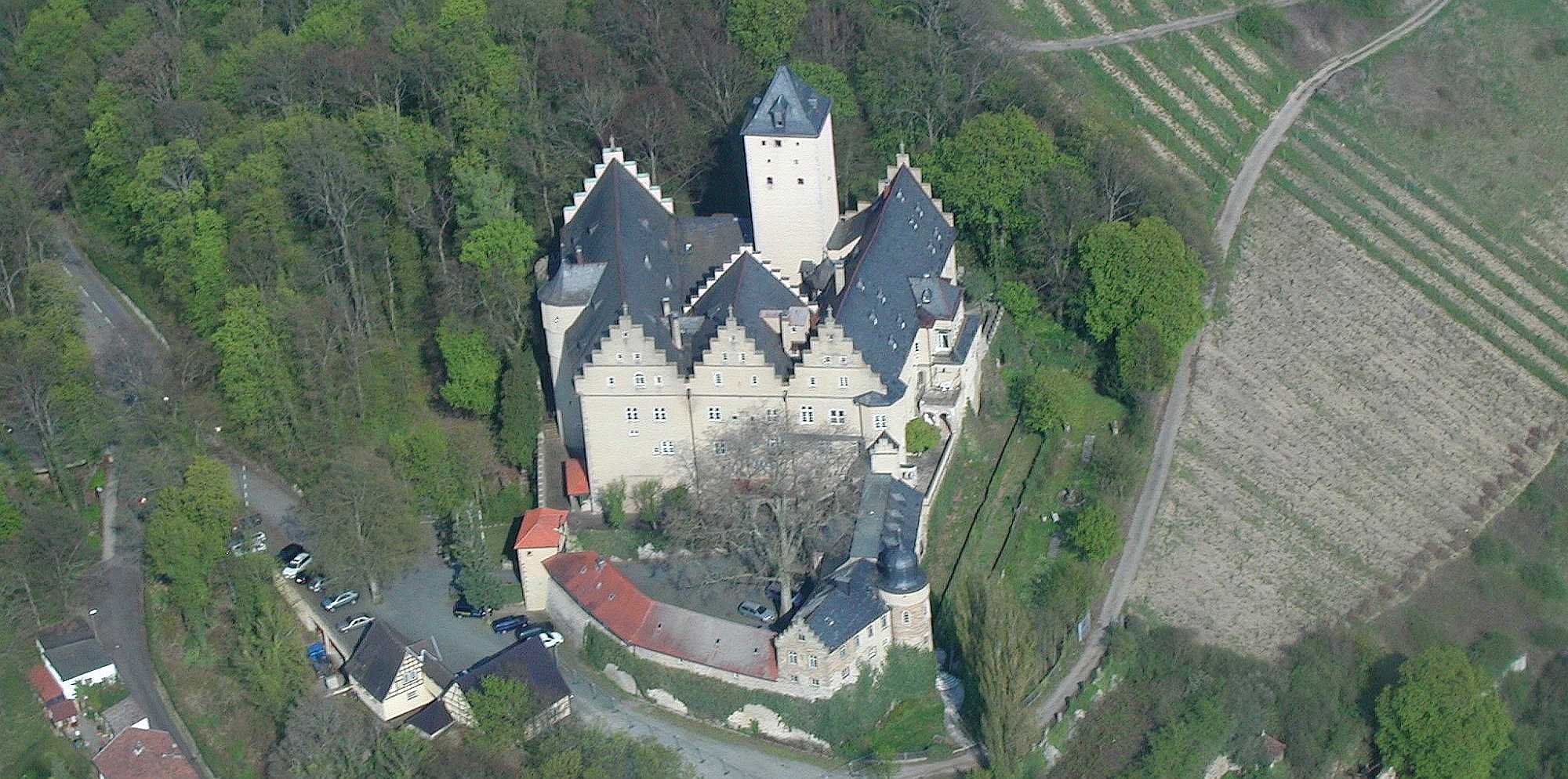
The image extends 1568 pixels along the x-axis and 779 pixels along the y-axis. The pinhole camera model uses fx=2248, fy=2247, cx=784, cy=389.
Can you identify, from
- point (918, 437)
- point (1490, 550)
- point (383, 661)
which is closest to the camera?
point (383, 661)

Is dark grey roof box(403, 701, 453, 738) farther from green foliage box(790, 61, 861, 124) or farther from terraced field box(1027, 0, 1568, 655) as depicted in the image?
green foliage box(790, 61, 861, 124)

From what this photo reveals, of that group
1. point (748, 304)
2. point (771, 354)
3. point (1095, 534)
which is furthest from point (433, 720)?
point (1095, 534)

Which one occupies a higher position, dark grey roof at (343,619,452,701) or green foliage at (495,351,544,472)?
green foliage at (495,351,544,472)

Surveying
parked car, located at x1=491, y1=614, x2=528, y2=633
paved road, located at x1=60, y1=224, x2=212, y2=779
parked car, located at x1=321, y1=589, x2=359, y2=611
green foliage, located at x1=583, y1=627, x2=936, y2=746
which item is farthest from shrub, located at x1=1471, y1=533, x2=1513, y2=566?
paved road, located at x1=60, y1=224, x2=212, y2=779

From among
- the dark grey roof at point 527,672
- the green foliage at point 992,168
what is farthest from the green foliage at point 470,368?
the green foliage at point 992,168

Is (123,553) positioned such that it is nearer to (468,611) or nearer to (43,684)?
(43,684)

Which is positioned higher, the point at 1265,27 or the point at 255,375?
the point at 1265,27

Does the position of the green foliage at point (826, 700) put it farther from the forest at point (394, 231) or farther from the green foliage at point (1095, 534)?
the green foliage at point (1095, 534)
